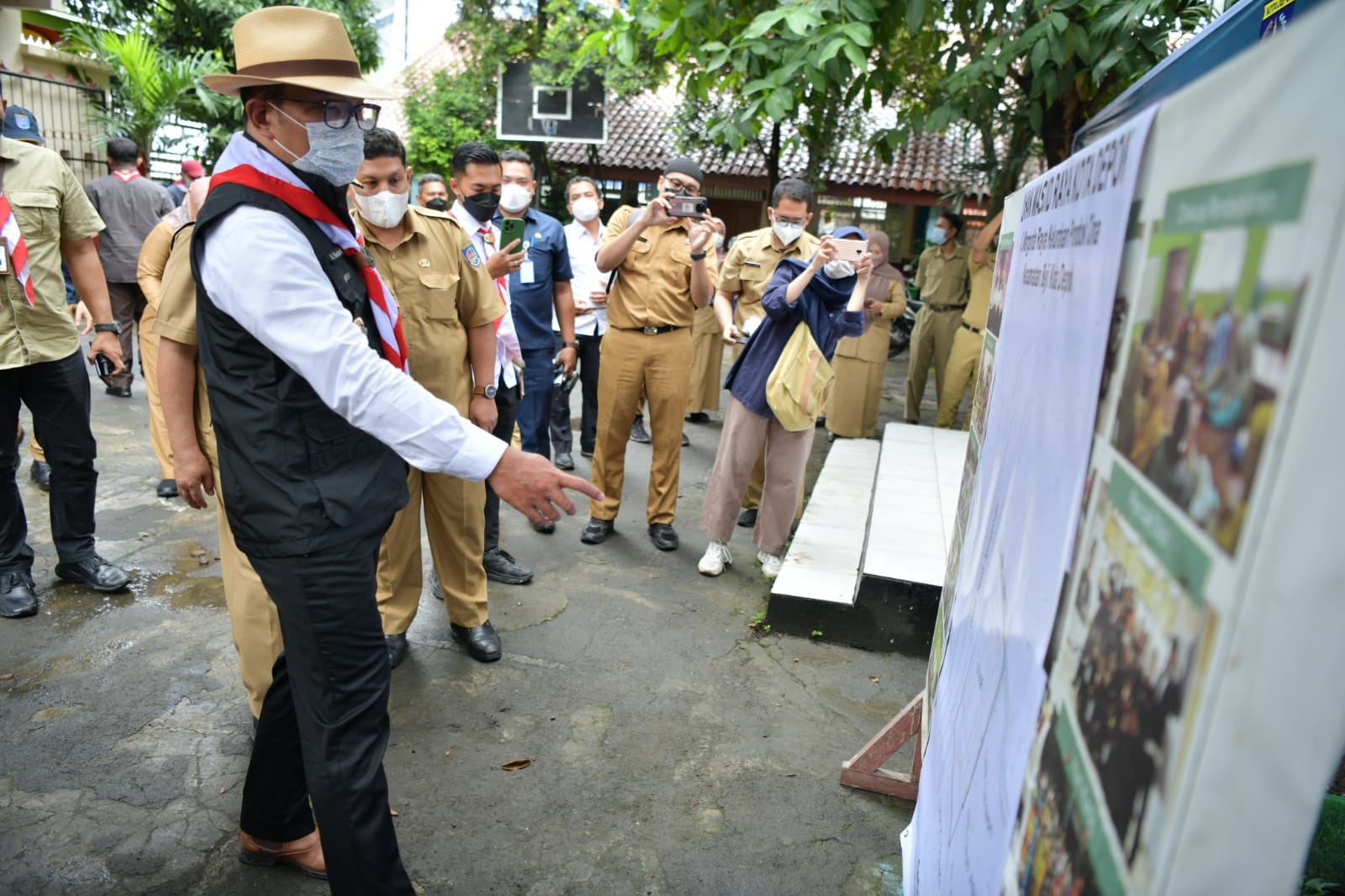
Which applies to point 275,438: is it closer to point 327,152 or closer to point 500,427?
point 327,152

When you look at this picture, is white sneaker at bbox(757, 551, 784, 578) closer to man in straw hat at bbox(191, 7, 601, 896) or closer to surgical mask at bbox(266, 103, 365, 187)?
man in straw hat at bbox(191, 7, 601, 896)

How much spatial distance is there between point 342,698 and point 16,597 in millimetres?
2576

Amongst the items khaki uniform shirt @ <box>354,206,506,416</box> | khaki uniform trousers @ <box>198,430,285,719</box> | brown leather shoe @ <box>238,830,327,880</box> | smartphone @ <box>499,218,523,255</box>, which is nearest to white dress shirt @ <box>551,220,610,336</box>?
smartphone @ <box>499,218,523,255</box>

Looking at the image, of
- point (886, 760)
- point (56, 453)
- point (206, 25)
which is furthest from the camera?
point (206, 25)

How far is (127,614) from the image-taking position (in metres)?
3.79

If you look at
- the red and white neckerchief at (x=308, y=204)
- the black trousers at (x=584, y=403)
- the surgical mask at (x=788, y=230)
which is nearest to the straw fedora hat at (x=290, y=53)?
the red and white neckerchief at (x=308, y=204)

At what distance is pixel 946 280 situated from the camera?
7785 millimetres

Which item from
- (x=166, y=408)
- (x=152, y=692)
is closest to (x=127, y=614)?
(x=152, y=692)

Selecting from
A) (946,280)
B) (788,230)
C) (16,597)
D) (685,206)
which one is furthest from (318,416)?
(946,280)

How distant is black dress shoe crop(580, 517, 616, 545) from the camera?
502 centimetres

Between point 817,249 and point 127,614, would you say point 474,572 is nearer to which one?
point 127,614

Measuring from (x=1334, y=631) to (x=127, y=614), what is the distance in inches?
166

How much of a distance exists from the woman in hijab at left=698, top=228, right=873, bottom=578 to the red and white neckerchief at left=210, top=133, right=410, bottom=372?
235 cm

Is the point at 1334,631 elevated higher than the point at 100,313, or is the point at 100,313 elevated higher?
the point at 1334,631
